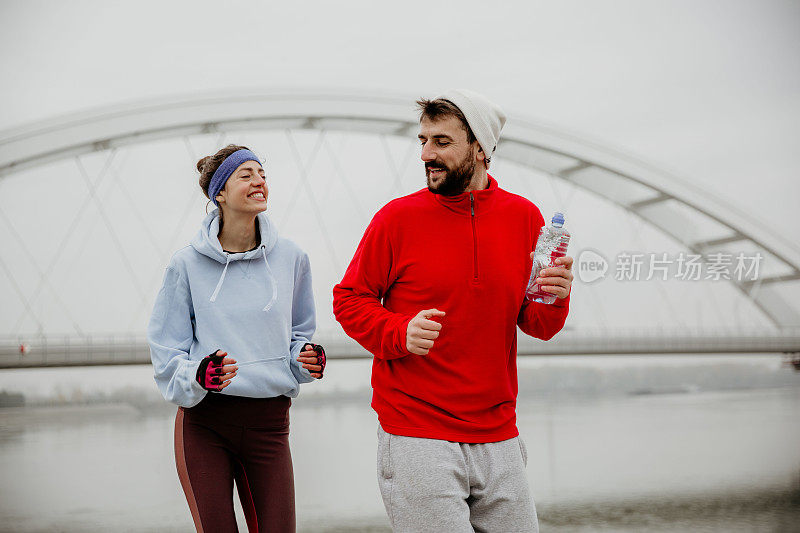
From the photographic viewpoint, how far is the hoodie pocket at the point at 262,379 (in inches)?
103

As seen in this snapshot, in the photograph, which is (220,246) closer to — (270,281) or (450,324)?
(270,281)

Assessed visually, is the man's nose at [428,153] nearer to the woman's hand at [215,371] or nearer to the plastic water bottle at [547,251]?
the plastic water bottle at [547,251]

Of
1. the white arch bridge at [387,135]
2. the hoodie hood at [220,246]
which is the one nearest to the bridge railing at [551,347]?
the white arch bridge at [387,135]

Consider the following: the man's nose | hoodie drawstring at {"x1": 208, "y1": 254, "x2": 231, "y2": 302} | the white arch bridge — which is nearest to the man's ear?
the man's nose

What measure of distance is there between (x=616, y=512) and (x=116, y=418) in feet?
29.9

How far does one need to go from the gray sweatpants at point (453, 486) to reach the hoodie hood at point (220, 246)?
0.76 m

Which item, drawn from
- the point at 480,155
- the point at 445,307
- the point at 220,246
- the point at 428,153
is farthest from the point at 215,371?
the point at 480,155

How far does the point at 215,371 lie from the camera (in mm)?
2449

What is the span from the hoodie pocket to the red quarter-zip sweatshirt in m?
0.45

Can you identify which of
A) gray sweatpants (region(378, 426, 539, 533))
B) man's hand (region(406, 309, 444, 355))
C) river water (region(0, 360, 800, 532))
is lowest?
river water (region(0, 360, 800, 532))

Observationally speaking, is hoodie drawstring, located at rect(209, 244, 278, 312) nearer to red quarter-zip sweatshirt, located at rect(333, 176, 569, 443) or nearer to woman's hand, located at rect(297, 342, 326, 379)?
woman's hand, located at rect(297, 342, 326, 379)

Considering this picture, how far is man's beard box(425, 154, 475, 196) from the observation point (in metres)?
2.30

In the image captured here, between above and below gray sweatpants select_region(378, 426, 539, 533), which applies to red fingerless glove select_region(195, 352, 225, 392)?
above

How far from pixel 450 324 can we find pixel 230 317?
84 centimetres
